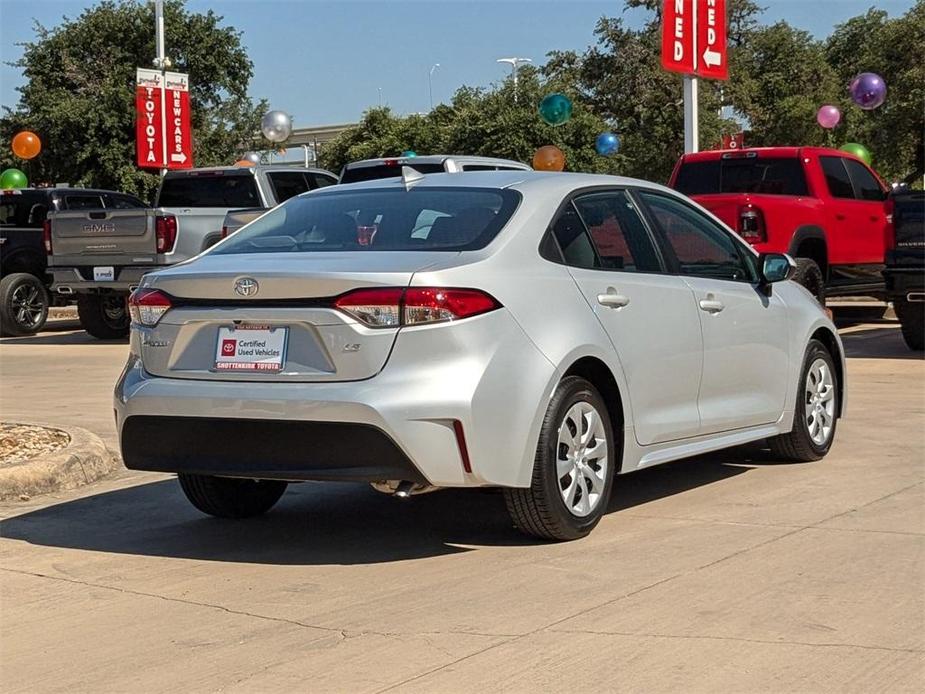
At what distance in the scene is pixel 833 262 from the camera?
15562 millimetres

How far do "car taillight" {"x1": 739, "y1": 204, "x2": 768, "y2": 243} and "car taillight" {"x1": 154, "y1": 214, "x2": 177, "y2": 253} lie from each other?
680 cm

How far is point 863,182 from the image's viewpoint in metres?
16.5

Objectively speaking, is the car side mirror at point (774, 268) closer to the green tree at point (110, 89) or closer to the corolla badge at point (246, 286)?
the corolla badge at point (246, 286)

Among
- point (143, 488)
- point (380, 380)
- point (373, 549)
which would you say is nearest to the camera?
point (380, 380)

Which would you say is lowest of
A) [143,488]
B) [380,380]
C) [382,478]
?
[143,488]

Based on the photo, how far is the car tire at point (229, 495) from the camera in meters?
6.84

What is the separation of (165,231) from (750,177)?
6837 mm

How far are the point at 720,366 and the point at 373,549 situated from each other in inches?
82.3

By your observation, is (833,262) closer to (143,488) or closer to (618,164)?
(143,488)

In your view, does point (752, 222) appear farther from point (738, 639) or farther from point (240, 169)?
point (738, 639)

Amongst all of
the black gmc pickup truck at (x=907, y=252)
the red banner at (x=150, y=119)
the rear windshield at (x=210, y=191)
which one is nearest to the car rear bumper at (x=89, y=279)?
the rear windshield at (x=210, y=191)

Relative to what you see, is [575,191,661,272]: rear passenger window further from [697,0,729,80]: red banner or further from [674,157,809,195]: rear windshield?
[697,0,729,80]: red banner

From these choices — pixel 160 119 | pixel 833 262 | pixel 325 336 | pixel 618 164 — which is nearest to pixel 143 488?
pixel 325 336

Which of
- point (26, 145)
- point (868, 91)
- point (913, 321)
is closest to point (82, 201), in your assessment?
point (913, 321)
